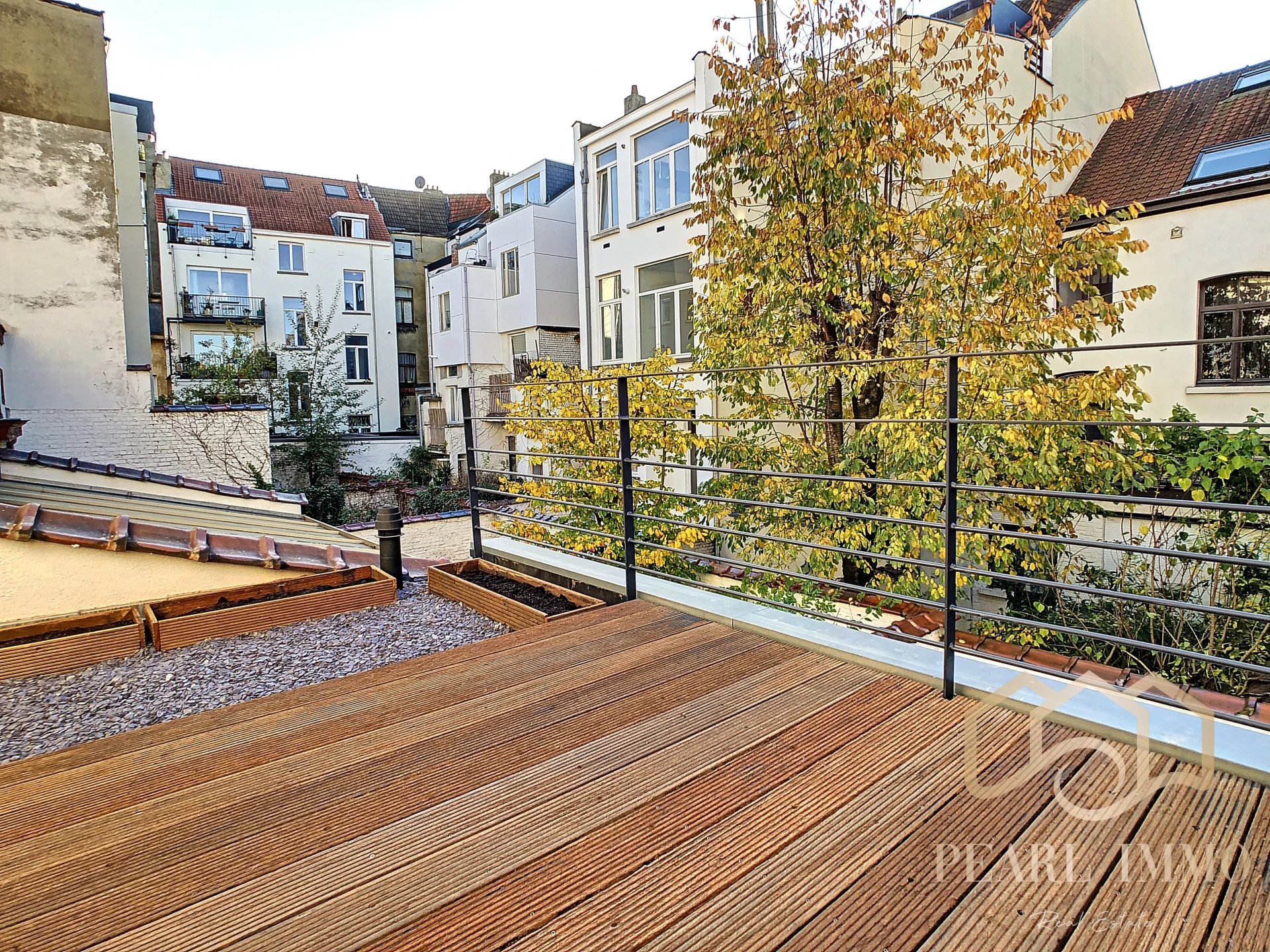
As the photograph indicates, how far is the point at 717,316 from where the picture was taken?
7543mm

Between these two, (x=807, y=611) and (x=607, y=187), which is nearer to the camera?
(x=807, y=611)

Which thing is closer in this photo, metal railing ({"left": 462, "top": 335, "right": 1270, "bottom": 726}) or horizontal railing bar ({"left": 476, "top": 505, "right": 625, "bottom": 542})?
metal railing ({"left": 462, "top": 335, "right": 1270, "bottom": 726})

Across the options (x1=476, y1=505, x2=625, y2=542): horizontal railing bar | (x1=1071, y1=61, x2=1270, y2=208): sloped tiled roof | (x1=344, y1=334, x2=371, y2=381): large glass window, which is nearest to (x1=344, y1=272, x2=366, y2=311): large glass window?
(x1=344, y1=334, x2=371, y2=381): large glass window

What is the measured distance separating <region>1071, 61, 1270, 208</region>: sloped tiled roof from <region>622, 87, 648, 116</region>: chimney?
322 inches

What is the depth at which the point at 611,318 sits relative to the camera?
13.8 m

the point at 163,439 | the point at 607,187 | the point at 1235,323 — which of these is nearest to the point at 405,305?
the point at 607,187

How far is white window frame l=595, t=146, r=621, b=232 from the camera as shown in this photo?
13281 mm

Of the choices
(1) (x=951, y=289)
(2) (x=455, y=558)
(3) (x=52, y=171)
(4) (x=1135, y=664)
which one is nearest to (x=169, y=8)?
(3) (x=52, y=171)

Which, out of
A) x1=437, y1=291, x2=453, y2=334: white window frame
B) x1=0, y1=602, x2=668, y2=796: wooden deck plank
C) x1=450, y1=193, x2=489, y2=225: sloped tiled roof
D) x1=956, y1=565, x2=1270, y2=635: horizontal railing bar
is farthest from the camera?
x1=450, y1=193, x2=489, y2=225: sloped tiled roof

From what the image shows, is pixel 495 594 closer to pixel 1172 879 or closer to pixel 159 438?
pixel 1172 879

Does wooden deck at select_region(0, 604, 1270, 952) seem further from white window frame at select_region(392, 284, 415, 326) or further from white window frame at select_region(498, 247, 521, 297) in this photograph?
white window frame at select_region(392, 284, 415, 326)

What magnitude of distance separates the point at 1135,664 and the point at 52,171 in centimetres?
1267

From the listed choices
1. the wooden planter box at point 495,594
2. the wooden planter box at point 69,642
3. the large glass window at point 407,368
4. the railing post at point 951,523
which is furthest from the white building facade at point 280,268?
the railing post at point 951,523

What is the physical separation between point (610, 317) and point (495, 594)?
36.0 feet
